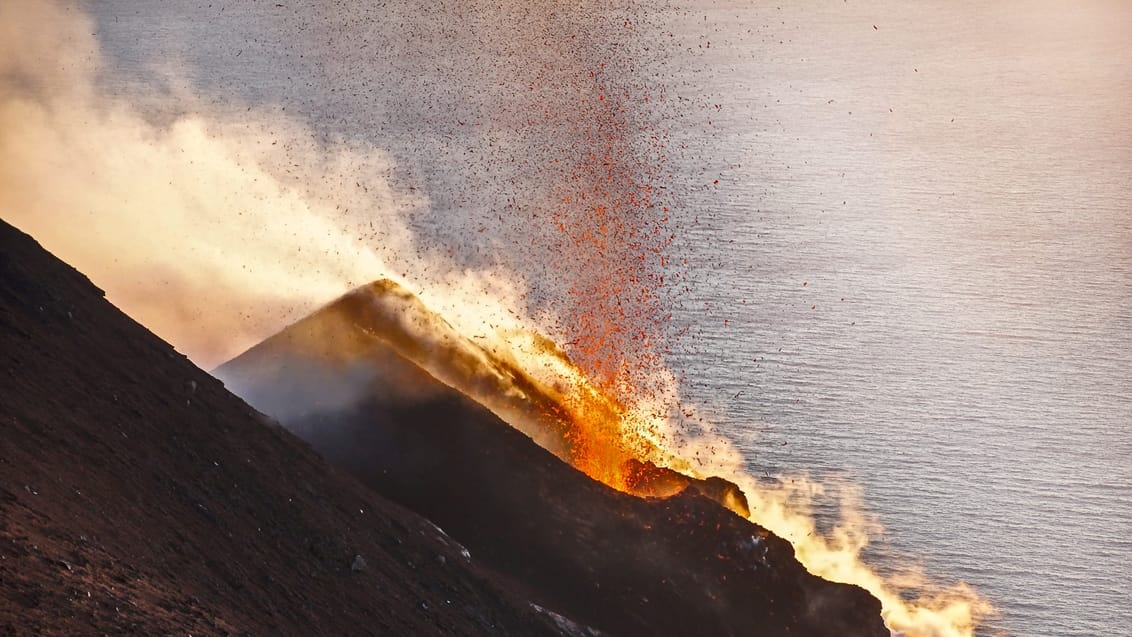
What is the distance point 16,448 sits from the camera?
2827cm

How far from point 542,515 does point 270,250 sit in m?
30.7

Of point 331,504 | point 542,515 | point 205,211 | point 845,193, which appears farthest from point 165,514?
point 845,193

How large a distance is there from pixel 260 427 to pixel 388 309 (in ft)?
48.6

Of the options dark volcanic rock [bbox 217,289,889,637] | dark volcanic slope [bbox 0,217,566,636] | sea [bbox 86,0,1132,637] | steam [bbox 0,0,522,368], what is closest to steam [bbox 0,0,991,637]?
steam [bbox 0,0,522,368]

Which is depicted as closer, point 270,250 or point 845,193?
point 270,250

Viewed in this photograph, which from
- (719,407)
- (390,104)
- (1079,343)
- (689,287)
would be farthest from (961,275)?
(390,104)

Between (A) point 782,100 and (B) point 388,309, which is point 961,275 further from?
(B) point 388,309

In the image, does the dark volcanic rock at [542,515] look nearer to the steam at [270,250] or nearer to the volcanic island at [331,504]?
the volcanic island at [331,504]

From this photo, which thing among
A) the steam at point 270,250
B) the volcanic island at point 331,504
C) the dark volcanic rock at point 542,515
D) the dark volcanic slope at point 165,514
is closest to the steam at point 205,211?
the steam at point 270,250

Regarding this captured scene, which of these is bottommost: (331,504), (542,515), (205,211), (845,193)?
(331,504)

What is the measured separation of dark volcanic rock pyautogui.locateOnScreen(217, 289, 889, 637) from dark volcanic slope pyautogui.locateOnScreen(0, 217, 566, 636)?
4.10 meters

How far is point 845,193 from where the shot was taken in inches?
4094

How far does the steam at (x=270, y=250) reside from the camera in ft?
196

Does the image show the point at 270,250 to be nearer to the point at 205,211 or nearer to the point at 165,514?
the point at 205,211
